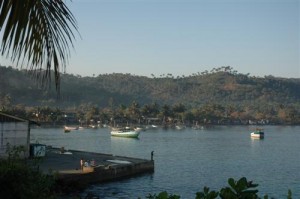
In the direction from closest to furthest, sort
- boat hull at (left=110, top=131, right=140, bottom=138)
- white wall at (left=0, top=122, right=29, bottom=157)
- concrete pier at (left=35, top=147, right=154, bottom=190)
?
1. concrete pier at (left=35, top=147, right=154, bottom=190)
2. white wall at (left=0, top=122, right=29, bottom=157)
3. boat hull at (left=110, top=131, right=140, bottom=138)

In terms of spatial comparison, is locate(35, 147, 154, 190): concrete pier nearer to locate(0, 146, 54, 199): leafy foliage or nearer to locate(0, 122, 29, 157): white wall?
locate(0, 122, 29, 157): white wall

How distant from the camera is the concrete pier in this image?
144 ft

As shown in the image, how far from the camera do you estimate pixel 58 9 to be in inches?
126

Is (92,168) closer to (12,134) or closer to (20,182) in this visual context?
(12,134)

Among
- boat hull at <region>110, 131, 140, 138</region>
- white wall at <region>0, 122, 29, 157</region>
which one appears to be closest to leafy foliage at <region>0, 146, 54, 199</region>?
white wall at <region>0, 122, 29, 157</region>

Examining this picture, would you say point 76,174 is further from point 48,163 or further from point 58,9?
point 58,9

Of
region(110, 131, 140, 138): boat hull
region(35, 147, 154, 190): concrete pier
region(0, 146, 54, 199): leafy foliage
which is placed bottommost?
region(35, 147, 154, 190): concrete pier

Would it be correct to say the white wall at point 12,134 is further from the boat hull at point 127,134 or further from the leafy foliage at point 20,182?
the boat hull at point 127,134

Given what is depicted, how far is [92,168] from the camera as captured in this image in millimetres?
47219

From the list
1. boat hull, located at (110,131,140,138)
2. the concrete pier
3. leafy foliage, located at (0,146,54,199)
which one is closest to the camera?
leafy foliage, located at (0,146,54,199)

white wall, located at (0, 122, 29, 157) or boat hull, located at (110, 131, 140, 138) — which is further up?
white wall, located at (0, 122, 29, 157)

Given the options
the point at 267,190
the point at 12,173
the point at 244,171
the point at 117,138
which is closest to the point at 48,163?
the point at 267,190

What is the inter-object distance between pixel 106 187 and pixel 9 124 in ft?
38.0

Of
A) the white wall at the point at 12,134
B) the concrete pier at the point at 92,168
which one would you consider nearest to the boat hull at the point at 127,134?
the concrete pier at the point at 92,168
